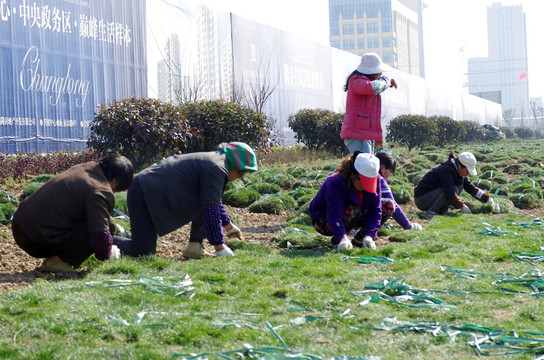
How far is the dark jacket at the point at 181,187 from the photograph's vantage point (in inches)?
206

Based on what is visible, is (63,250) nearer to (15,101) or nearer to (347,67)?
(15,101)

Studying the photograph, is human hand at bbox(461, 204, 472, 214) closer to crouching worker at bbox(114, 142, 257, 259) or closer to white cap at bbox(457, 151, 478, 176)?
white cap at bbox(457, 151, 478, 176)

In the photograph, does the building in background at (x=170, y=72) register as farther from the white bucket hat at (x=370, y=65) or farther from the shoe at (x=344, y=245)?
the shoe at (x=344, y=245)

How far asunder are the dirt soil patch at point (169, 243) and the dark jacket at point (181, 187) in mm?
444

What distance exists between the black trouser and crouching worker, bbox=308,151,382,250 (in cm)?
210

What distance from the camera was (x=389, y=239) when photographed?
22.1 ft

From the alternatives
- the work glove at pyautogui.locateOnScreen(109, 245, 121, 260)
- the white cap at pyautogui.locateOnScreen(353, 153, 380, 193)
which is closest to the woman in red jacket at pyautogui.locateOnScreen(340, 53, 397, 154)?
the white cap at pyautogui.locateOnScreen(353, 153, 380, 193)

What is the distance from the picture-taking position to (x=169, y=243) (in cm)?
637

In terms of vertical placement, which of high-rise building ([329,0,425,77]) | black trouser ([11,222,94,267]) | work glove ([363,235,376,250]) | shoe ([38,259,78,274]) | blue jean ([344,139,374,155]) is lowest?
work glove ([363,235,376,250])

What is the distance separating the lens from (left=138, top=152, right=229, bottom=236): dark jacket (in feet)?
17.2

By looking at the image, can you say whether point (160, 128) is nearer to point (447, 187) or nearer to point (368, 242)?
point (447, 187)

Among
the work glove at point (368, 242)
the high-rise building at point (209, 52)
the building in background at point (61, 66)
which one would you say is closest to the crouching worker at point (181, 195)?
the work glove at point (368, 242)

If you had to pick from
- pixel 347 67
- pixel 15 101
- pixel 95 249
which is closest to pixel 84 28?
pixel 15 101

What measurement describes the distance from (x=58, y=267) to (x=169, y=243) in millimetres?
1567
